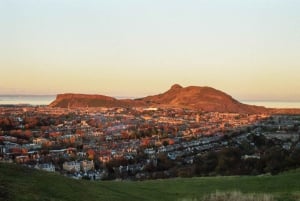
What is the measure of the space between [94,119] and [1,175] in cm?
8053

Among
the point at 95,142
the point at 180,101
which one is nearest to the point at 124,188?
the point at 95,142

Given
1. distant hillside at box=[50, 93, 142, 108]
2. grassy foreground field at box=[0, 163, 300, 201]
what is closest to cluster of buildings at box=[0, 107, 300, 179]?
grassy foreground field at box=[0, 163, 300, 201]

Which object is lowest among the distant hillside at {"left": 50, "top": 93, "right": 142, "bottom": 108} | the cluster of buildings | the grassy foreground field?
the cluster of buildings

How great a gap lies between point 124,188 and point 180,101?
14836cm

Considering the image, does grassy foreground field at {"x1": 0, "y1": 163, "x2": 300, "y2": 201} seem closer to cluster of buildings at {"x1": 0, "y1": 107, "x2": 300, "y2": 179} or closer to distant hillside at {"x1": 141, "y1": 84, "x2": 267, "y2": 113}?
cluster of buildings at {"x1": 0, "y1": 107, "x2": 300, "y2": 179}

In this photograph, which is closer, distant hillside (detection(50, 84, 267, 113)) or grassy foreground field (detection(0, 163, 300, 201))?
grassy foreground field (detection(0, 163, 300, 201))

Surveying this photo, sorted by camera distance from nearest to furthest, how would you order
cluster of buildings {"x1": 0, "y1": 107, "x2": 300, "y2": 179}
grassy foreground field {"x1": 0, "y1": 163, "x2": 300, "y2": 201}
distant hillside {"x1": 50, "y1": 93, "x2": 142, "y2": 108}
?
grassy foreground field {"x1": 0, "y1": 163, "x2": 300, "y2": 201} < cluster of buildings {"x1": 0, "y1": 107, "x2": 300, "y2": 179} < distant hillside {"x1": 50, "y1": 93, "x2": 142, "y2": 108}

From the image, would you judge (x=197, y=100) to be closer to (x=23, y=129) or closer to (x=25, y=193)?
(x=23, y=129)

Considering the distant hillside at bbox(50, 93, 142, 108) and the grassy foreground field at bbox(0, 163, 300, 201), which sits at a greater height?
the distant hillside at bbox(50, 93, 142, 108)

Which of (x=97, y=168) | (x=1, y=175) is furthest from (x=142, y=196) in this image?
(x=97, y=168)

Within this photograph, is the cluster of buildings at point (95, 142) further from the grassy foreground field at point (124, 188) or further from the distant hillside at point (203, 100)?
the distant hillside at point (203, 100)

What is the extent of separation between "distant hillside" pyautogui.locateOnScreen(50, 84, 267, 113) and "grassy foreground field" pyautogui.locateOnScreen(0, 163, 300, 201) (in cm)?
11020

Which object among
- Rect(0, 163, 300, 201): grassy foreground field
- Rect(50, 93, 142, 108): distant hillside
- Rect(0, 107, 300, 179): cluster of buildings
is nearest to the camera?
Rect(0, 163, 300, 201): grassy foreground field

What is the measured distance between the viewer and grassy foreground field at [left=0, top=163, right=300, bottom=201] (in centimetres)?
1642
